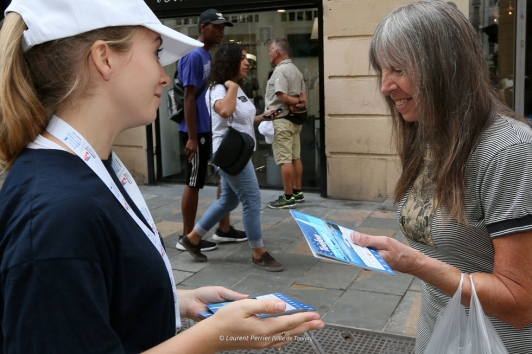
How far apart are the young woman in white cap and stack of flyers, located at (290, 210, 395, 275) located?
Result: 211 mm

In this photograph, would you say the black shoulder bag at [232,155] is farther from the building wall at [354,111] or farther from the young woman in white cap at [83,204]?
the young woman in white cap at [83,204]

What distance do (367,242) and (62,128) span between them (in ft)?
3.11

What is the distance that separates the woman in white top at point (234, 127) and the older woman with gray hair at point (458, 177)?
3171 mm

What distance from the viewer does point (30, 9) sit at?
1294mm

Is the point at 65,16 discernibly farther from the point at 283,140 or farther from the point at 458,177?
the point at 283,140

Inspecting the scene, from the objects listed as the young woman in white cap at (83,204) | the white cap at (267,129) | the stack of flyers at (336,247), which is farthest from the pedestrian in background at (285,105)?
the young woman in white cap at (83,204)

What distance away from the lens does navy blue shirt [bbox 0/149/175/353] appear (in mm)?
1085

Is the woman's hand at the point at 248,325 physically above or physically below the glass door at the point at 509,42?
below

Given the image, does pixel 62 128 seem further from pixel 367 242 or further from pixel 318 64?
pixel 318 64

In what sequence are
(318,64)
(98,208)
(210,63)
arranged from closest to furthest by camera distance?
(98,208) → (210,63) → (318,64)

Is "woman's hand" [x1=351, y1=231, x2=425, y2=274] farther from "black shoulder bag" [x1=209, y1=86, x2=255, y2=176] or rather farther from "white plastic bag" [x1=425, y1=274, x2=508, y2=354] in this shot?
"black shoulder bag" [x1=209, y1=86, x2=255, y2=176]

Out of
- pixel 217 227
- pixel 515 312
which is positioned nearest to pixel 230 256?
pixel 217 227

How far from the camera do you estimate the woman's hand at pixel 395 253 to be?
1.73m

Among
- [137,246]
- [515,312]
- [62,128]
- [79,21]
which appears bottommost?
[515,312]
